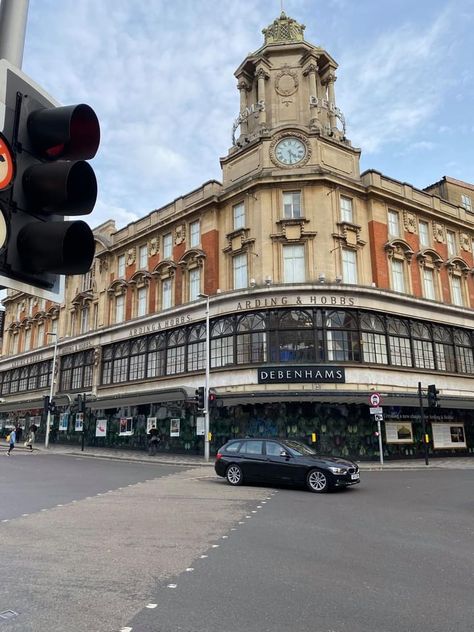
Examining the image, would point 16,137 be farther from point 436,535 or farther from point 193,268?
point 193,268

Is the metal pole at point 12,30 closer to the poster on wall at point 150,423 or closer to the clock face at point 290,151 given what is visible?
the clock face at point 290,151

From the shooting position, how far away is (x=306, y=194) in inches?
1160

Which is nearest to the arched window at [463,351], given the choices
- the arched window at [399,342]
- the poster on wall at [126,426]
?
the arched window at [399,342]

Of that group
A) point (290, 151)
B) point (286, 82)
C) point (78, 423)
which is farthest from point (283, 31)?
point (78, 423)

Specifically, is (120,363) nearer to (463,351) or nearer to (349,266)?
(349,266)

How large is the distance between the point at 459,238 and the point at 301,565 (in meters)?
33.9

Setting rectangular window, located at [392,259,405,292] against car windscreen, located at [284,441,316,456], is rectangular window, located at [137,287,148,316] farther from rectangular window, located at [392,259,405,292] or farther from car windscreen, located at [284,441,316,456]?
car windscreen, located at [284,441,316,456]

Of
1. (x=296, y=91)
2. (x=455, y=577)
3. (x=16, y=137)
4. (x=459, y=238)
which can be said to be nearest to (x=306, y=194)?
(x=296, y=91)

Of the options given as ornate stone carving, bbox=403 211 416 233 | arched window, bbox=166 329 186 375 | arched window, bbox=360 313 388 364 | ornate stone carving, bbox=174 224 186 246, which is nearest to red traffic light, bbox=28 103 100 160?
arched window, bbox=360 313 388 364

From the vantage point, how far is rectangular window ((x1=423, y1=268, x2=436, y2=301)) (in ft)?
107

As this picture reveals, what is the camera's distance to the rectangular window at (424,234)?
33406 mm

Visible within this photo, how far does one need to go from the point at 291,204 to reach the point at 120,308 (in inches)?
649

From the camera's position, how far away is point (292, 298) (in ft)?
89.8

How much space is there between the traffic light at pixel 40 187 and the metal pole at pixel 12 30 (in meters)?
0.11
